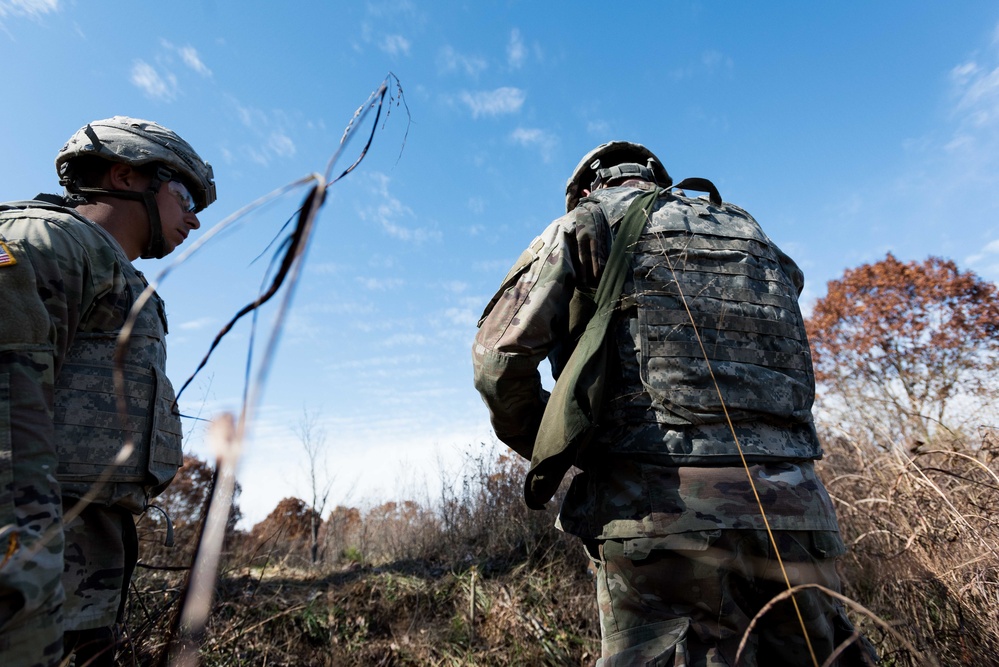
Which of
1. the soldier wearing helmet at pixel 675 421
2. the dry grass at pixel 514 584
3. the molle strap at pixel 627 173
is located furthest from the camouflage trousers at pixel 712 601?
the molle strap at pixel 627 173

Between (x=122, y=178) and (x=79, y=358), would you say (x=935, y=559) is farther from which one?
(x=122, y=178)

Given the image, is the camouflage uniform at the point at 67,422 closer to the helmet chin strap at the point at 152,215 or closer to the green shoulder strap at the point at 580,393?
the helmet chin strap at the point at 152,215

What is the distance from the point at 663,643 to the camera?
1714 mm

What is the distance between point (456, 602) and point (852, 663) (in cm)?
333

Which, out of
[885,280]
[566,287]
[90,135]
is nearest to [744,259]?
[566,287]

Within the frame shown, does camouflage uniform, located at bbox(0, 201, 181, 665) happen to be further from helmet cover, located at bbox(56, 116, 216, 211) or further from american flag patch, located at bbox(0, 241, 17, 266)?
helmet cover, located at bbox(56, 116, 216, 211)

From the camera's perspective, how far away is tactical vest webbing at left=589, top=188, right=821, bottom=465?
1.93 metres

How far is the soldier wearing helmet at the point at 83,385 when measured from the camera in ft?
3.89

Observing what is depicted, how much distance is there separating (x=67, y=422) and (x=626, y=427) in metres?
1.68

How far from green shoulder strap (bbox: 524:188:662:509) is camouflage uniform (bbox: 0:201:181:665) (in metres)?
1.13

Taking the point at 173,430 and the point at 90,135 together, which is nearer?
the point at 173,430

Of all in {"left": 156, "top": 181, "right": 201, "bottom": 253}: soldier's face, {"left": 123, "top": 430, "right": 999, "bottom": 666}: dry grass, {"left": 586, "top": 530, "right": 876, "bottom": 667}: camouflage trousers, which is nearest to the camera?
{"left": 586, "top": 530, "right": 876, "bottom": 667}: camouflage trousers

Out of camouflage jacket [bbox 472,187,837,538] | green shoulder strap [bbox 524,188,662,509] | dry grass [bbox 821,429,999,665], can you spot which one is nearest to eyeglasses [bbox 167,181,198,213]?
camouflage jacket [bbox 472,187,837,538]

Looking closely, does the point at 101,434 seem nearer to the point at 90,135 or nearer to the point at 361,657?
the point at 90,135
